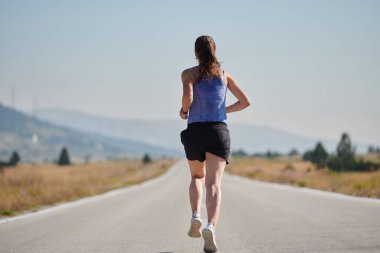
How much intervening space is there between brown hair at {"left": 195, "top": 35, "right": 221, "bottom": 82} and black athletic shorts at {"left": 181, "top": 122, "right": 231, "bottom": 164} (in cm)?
49

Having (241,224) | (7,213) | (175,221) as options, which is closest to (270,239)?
(241,224)

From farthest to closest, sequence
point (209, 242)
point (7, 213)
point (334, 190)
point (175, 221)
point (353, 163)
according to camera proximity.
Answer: point (353, 163), point (334, 190), point (7, 213), point (175, 221), point (209, 242)

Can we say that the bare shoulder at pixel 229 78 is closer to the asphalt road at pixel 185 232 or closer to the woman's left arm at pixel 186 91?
the woman's left arm at pixel 186 91

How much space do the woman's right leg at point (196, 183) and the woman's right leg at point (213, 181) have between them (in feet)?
0.48

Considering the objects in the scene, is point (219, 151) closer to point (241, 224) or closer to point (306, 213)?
point (241, 224)

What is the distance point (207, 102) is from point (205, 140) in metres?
0.38

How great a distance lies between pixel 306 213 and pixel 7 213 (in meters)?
6.20

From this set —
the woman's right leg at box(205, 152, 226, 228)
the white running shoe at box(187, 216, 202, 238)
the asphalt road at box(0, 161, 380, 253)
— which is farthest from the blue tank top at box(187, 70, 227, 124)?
the asphalt road at box(0, 161, 380, 253)

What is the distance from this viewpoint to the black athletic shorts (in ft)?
20.0

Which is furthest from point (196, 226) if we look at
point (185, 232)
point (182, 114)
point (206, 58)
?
point (185, 232)

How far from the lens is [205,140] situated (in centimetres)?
611

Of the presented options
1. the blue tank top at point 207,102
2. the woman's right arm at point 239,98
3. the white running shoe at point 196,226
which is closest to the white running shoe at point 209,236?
the white running shoe at point 196,226

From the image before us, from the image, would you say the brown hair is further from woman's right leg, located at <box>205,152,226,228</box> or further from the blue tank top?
woman's right leg, located at <box>205,152,226,228</box>

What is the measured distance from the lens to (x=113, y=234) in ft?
27.4
